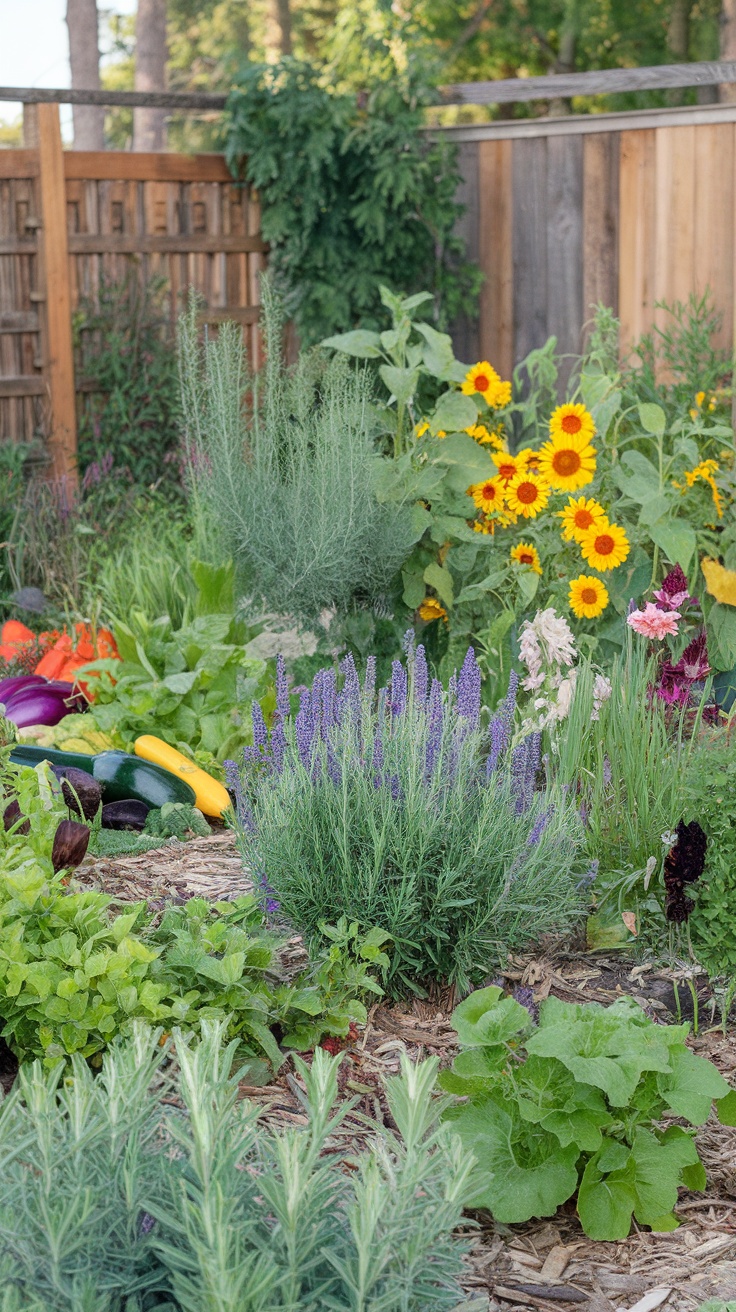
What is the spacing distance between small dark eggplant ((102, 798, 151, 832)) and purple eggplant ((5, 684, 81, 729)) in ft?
2.30

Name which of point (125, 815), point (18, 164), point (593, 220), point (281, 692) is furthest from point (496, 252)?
point (281, 692)

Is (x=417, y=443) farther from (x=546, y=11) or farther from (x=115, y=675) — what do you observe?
(x=546, y=11)

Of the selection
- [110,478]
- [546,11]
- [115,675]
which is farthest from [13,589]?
[546,11]

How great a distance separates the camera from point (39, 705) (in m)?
4.03

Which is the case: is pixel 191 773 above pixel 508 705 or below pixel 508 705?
below

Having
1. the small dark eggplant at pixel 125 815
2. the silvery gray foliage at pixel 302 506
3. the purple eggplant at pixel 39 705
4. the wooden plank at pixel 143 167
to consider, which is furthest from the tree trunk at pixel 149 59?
the small dark eggplant at pixel 125 815

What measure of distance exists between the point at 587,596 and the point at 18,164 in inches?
163

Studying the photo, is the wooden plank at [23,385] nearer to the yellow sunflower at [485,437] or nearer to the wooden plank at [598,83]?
the wooden plank at [598,83]

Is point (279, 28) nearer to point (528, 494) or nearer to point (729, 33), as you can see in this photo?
point (729, 33)

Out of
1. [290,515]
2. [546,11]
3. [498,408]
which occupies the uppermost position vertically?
[546,11]

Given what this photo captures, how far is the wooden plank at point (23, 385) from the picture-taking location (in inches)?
251

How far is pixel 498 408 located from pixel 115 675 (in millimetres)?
1448

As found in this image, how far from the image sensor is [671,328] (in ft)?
19.4

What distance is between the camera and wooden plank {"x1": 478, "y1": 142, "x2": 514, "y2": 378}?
6.97 metres
